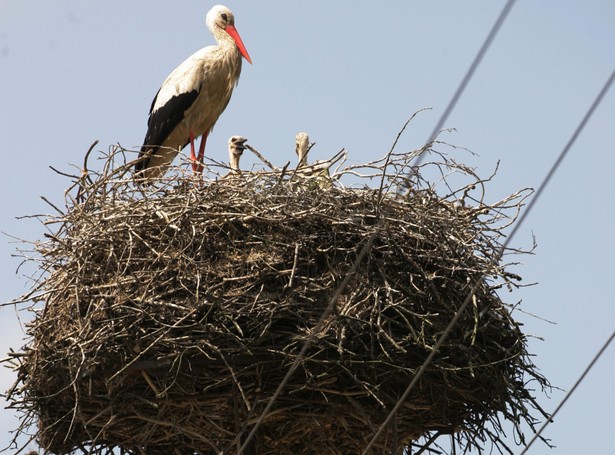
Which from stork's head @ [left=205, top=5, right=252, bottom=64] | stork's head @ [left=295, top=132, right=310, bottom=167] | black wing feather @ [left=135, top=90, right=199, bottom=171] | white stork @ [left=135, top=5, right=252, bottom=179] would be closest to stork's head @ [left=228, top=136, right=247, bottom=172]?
stork's head @ [left=295, top=132, right=310, bottom=167]

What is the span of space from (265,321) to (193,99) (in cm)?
368

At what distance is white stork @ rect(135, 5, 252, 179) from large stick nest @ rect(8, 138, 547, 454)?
8.51 feet

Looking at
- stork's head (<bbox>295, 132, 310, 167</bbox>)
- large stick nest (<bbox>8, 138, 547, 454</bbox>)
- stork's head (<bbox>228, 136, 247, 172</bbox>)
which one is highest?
stork's head (<bbox>295, 132, 310, 167</bbox>)

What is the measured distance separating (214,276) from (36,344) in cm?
102

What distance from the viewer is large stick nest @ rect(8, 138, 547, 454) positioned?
6219 millimetres

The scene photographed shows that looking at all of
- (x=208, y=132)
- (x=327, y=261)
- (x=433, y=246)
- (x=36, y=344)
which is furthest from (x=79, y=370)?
(x=208, y=132)

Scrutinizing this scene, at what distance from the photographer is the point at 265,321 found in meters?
6.20

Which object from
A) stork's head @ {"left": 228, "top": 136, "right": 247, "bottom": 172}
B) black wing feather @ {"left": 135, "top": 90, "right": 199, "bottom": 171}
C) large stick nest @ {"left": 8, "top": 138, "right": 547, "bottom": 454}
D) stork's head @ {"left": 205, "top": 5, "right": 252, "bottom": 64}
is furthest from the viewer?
stork's head @ {"left": 205, "top": 5, "right": 252, "bottom": 64}

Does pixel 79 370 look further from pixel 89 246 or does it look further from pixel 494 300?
pixel 494 300

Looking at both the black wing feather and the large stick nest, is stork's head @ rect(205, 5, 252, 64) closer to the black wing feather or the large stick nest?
the black wing feather

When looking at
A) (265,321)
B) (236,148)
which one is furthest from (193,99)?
(265,321)

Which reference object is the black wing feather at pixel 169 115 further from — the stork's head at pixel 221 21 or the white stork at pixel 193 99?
the stork's head at pixel 221 21

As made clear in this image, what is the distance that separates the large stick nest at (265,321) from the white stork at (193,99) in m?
2.60

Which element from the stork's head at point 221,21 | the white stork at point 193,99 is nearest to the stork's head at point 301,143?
the white stork at point 193,99
